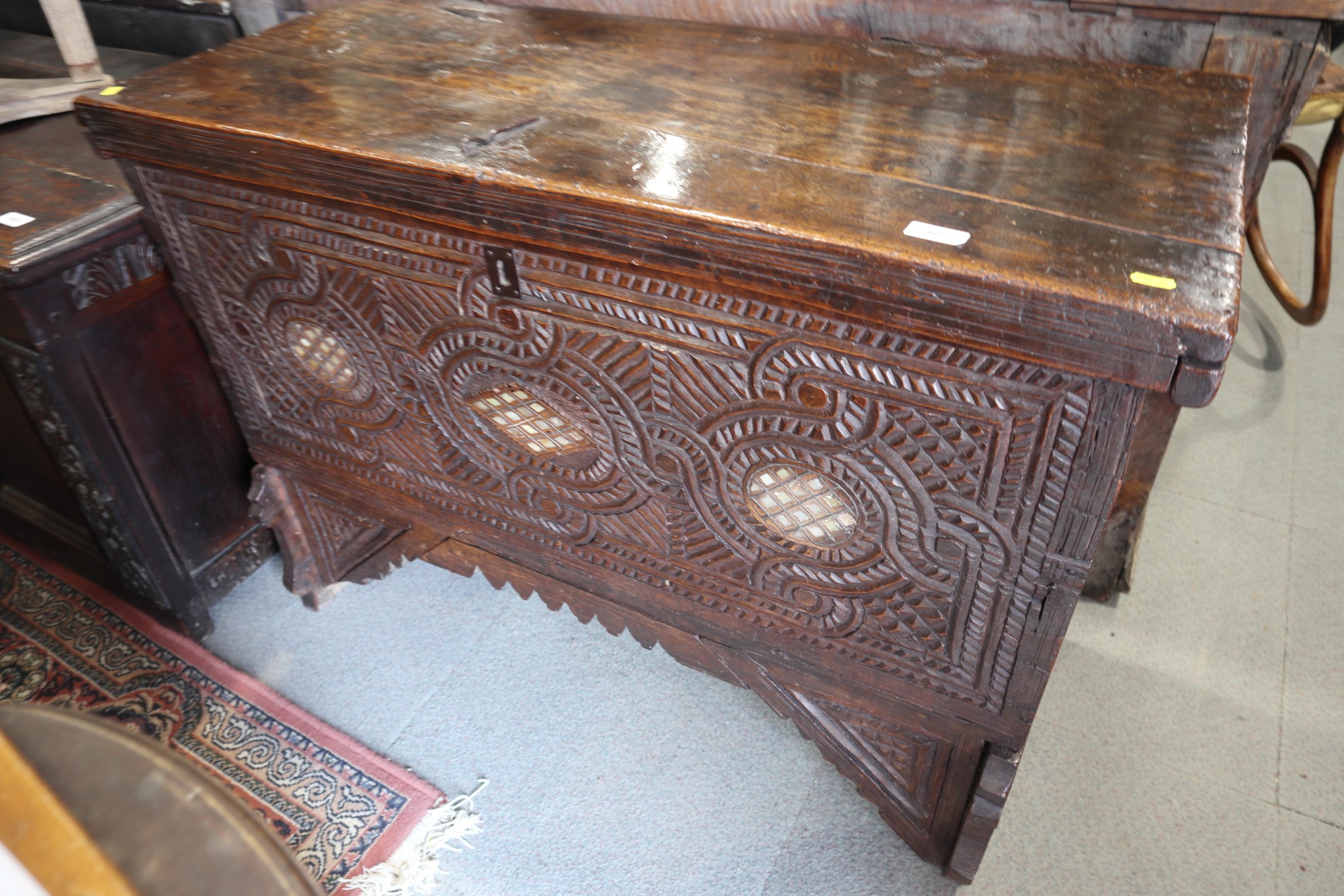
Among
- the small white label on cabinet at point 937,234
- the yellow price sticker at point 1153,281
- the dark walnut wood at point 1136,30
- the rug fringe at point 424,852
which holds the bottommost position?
the rug fringe at point 424,852

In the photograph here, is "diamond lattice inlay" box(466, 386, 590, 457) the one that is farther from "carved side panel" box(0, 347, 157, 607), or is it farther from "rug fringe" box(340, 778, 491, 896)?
"carved side panel" box(0, 347, 157, 607)

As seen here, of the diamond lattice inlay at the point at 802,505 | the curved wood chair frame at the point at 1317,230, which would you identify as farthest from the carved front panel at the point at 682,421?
the curved wood chair frame at the point at 1317,230

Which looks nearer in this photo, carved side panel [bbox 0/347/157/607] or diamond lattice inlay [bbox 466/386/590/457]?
diamond lattice inlay [bbox 466/386/590/457]

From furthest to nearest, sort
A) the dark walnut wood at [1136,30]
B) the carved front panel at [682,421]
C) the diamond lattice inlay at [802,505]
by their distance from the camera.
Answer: the dark walnut wood at [1136,30] < the diamond lattice inlay at [802,505] < the carved front panel at [682,421]

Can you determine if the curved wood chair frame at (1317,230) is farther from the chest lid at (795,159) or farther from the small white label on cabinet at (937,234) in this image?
the small white label on cabinet at (937,234)

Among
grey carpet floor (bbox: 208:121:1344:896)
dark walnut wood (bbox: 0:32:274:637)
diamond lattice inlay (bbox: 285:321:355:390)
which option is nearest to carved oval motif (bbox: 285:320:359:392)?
diamond lattice inlay (bbox: 285:321:355:390)

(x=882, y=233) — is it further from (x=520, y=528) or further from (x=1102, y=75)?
(x=520, y=528)

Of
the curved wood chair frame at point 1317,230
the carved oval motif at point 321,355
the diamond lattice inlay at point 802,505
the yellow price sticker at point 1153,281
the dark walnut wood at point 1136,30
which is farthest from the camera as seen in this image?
the curved wood chair frame at point 1317,230

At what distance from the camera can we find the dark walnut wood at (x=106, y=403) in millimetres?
1414

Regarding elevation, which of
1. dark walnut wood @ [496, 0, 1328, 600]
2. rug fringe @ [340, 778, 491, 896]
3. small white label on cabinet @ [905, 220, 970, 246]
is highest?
dark walnut wood @ [496, 0, 1328, 600]

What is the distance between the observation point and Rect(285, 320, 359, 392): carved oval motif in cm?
137

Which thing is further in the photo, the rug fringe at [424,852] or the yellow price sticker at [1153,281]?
the rug fringe at [424,852]

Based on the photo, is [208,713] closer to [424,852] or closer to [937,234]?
[424,852]

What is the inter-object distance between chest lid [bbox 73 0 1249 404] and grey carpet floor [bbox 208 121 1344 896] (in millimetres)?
948
